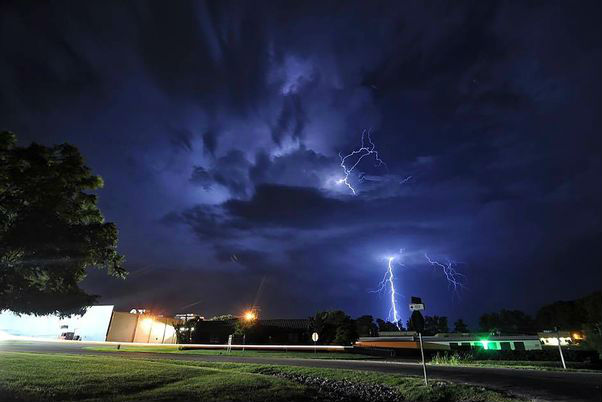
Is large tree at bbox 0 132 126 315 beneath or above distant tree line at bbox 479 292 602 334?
beneath

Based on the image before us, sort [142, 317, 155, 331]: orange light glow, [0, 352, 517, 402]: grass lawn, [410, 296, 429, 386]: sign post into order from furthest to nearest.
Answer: [142, 317, 155, 331]: orange light glow
[410, 296, 429, 386]: sign post
[0, 352, 517, 402]: grass lawn

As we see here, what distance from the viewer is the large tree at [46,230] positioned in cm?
1382

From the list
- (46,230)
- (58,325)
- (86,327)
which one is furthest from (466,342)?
(58,325)

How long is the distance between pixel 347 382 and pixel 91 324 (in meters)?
64.6

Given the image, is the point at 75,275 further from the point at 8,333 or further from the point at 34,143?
the point at 8,333

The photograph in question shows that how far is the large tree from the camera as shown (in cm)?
→ 1382

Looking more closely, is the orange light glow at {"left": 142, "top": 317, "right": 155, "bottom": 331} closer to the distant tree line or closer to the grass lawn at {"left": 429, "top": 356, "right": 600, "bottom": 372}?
the grass lawn at {"left": 429, "top": 356, "right": 600, "bottom": 372}

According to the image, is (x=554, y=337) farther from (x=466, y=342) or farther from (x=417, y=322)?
(x=417, y=322)

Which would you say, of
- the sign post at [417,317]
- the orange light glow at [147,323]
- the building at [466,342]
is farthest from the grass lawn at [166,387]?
the orange light glow at [147,323]

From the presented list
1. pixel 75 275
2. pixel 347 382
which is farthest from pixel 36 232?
pixel 347 382

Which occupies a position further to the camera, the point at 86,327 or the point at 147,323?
the point at 147,323

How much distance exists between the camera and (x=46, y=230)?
14.1 metres

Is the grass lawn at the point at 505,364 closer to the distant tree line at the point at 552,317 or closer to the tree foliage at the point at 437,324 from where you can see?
the distant tree line at the point at 552,317

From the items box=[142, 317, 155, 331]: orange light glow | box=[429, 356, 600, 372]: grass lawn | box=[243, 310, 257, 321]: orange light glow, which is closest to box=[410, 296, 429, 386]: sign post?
box=[429, 356, 600, 372]: grass lawn
